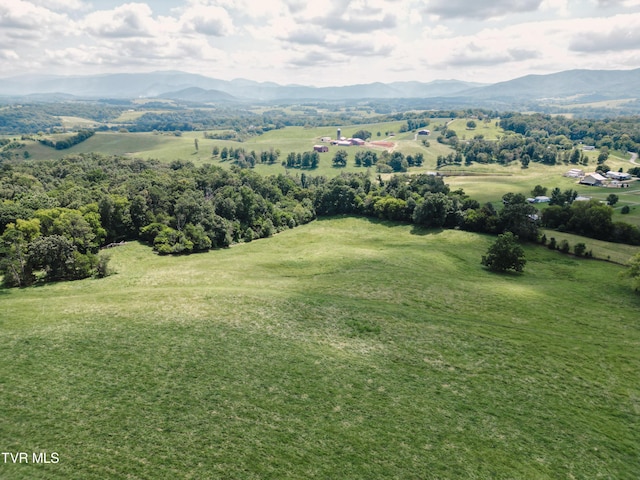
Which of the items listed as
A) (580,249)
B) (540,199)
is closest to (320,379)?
(580,249)

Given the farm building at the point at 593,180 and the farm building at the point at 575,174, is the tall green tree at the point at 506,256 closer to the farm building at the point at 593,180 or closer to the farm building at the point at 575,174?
the farm building at the point at 593,180

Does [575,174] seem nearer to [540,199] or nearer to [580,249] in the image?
[540,199]

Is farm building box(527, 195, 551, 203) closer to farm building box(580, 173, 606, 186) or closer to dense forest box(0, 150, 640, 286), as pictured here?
dense forest box(0, 150, 640, 286)

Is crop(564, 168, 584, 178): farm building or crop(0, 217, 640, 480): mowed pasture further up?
crop(564, 168, 584, 178): farm building

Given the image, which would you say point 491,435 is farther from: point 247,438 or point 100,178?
point 100,178

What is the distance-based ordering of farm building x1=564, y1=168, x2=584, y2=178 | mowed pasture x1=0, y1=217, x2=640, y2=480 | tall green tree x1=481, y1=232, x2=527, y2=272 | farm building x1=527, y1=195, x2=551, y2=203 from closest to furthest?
1. mowed pasture x1=0, y1=217, x2=640, y2=480
2. tall green tree x1=481, y1=232, x2=527, y2=272
3. farm building x1=527, y1=195, x2=551, y2=203
4. farm building x1=564, y1=168, x2=584, y2=178

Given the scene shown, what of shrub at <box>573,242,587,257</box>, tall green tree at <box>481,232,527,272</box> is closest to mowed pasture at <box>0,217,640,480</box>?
tall green tree at <box>481,232,527,272</box>

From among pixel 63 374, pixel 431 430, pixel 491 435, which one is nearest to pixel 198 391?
pixel 63 374
